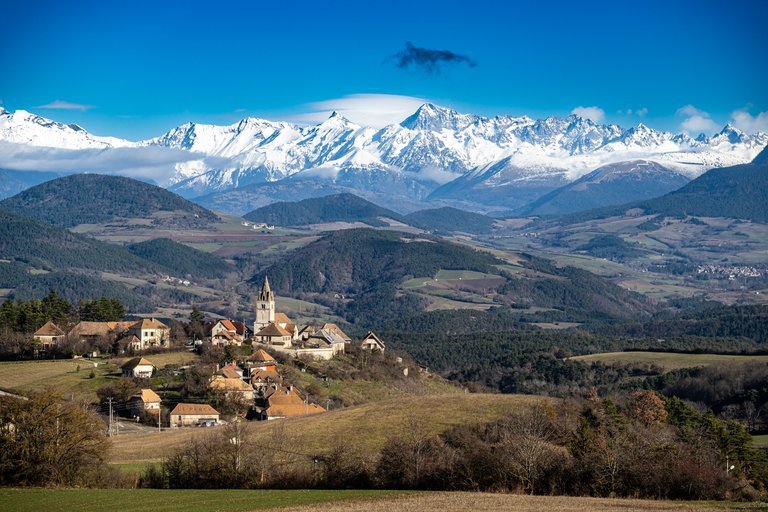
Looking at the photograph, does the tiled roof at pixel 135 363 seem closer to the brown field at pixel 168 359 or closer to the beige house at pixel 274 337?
the brown field at pixel 168 359

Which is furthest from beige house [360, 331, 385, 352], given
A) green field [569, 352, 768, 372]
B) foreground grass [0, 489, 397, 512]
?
foreground grass [0, 489, 397, 512]

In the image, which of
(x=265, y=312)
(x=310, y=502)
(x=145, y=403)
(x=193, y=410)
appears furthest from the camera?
(x=265, y=312)

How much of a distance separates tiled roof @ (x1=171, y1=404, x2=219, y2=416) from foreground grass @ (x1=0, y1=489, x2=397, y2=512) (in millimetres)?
31338

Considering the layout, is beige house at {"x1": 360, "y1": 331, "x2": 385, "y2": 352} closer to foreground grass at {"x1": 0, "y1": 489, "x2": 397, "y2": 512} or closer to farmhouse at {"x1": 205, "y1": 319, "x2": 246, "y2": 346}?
farmhouse at {"x1": 205, "y1": 319, "x2": 246, "y2": 346}

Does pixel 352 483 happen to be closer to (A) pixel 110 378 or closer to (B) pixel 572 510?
(B) pixel 572 510

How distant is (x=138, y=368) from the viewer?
9112cm

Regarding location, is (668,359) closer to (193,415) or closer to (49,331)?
(193,415)

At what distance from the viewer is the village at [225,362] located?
82625mm

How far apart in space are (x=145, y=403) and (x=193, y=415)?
4171 millimetres

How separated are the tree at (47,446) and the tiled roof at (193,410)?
2671cm

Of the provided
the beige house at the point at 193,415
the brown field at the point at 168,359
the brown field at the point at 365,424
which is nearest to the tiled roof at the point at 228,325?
the brown field at the point at 168,359

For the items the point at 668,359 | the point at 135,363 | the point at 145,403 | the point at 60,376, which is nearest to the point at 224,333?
the point at 135,363

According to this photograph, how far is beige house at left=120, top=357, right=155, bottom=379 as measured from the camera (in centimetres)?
9094

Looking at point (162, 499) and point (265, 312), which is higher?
point (265, 312)
